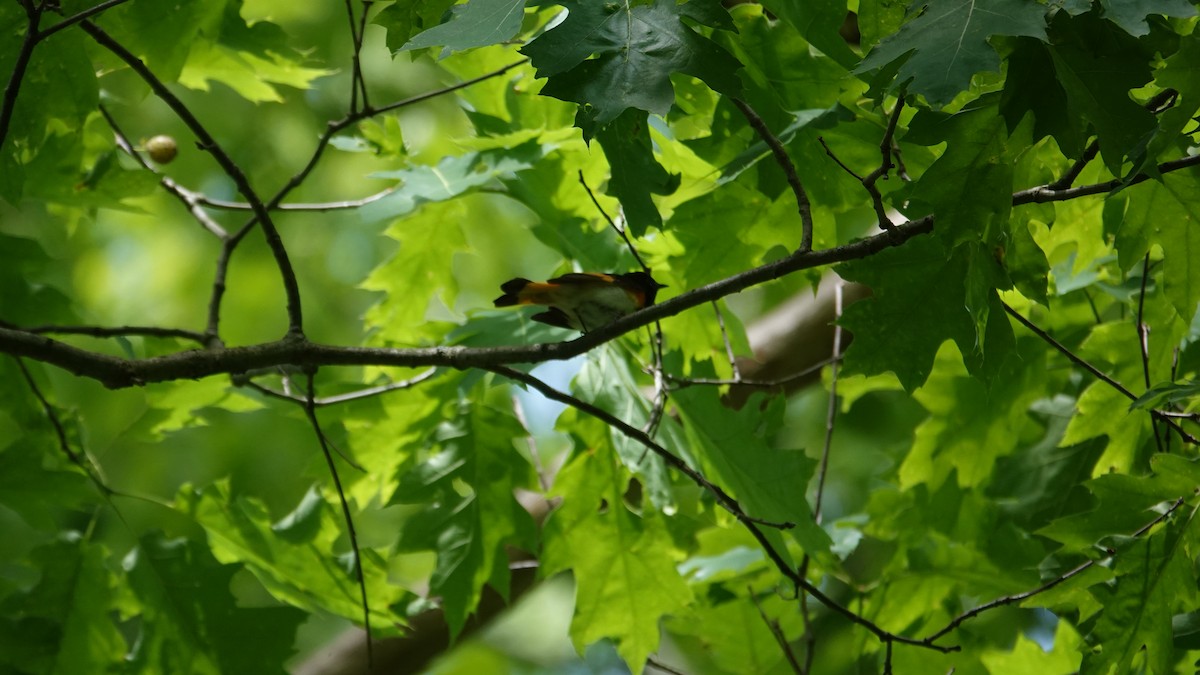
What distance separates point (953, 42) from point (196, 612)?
2237mm

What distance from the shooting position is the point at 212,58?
→ 2.92 metres

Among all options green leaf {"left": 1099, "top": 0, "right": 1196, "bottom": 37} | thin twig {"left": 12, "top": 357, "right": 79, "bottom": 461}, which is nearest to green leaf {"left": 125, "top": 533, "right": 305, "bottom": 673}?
thin twig {"left": 12, "top": 357, "right": 79, "bottom": 461}

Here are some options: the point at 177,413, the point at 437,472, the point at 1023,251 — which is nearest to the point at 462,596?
the point at 437,472

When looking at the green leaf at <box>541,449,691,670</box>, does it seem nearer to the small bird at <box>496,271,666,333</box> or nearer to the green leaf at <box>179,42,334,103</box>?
the small bird at <box>496,271,666,333</box>

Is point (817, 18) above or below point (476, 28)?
below

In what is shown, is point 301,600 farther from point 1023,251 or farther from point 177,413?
point 1023,251

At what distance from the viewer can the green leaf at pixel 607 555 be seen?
8.98ft

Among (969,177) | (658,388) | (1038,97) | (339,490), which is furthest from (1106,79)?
(339,490)

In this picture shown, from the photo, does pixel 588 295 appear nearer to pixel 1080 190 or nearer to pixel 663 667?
pixel 663 667

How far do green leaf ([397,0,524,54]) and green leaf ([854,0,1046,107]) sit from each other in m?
0.47

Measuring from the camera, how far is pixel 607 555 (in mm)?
2754

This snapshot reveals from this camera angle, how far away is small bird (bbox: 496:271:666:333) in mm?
2307

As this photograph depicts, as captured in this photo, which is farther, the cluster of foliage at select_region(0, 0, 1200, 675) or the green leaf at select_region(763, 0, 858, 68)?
the green leaf at select_region(763, 0, 858, 68)

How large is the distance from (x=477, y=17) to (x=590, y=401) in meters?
1.35
